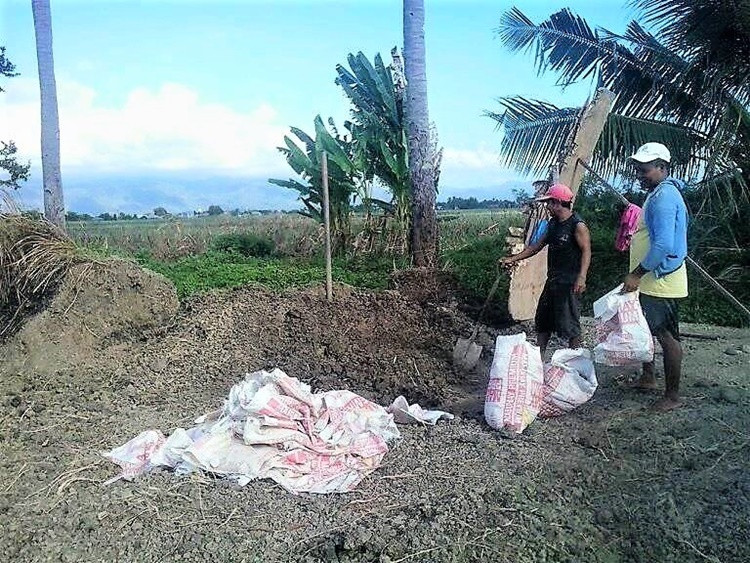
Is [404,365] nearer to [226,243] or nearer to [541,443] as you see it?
[541,443]

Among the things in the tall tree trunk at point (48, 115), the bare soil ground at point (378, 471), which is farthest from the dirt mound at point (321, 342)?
the tall tree trunk at point (48, 115)

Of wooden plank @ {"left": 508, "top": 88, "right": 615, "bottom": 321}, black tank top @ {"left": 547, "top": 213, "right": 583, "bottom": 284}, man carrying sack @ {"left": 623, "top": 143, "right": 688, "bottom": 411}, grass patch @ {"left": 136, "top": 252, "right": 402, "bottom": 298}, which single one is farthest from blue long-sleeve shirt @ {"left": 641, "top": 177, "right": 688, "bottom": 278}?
grass patch @ {"left": 136, "top": 252, "right": 402, "bottom": 298}

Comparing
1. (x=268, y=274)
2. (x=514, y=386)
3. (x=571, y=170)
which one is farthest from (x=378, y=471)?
(x=268, y=274)

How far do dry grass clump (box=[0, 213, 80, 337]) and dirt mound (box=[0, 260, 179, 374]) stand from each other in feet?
0.82

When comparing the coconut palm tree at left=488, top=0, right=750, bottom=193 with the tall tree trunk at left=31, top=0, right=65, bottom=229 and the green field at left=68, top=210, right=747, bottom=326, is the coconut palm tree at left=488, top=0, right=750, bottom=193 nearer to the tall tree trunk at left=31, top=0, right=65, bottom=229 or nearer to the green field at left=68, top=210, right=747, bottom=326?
the green field at left=68, top=210, right=747, bottom=326

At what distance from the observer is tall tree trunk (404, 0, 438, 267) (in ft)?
30.8

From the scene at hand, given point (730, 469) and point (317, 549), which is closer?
point (317, 549)

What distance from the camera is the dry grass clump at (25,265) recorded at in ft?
23.3

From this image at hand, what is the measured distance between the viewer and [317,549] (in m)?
3.12

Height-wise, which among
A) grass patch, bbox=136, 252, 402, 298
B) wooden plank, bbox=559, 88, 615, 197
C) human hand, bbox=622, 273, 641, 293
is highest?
wooden plank, bbox=559, 88, 615, 197

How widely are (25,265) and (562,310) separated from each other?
524 cm

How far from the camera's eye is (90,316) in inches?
271

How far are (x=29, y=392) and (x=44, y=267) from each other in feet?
5.77

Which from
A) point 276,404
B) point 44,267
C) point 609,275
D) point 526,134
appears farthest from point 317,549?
point 526,134
